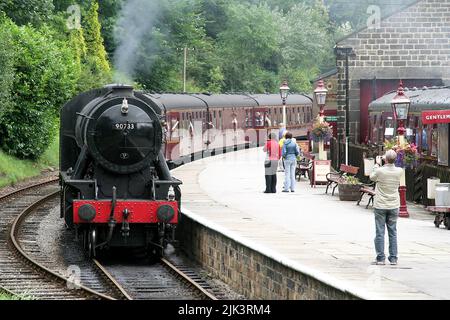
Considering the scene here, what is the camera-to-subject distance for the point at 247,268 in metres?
16.3

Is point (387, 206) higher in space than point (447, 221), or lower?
higher

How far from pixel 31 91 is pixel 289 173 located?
13192mm

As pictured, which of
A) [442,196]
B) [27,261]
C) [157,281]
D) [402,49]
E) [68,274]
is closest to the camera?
[157,281]

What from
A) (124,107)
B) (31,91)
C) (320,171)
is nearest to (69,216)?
(124,107)

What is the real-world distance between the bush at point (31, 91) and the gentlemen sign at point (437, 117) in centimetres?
1750

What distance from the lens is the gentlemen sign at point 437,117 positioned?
2414 centimetres

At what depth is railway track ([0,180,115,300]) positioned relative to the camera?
651 inches

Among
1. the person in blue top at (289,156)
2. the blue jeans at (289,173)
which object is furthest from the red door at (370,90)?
the person in blue top at (289,156)

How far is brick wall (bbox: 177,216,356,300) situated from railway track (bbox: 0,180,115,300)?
1.91 meters

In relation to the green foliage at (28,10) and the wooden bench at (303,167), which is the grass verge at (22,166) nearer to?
the green foliage at (28,10)

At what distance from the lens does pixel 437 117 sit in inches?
962

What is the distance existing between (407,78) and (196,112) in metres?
9.35

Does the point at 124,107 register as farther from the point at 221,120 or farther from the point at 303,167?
the point at 221,120
